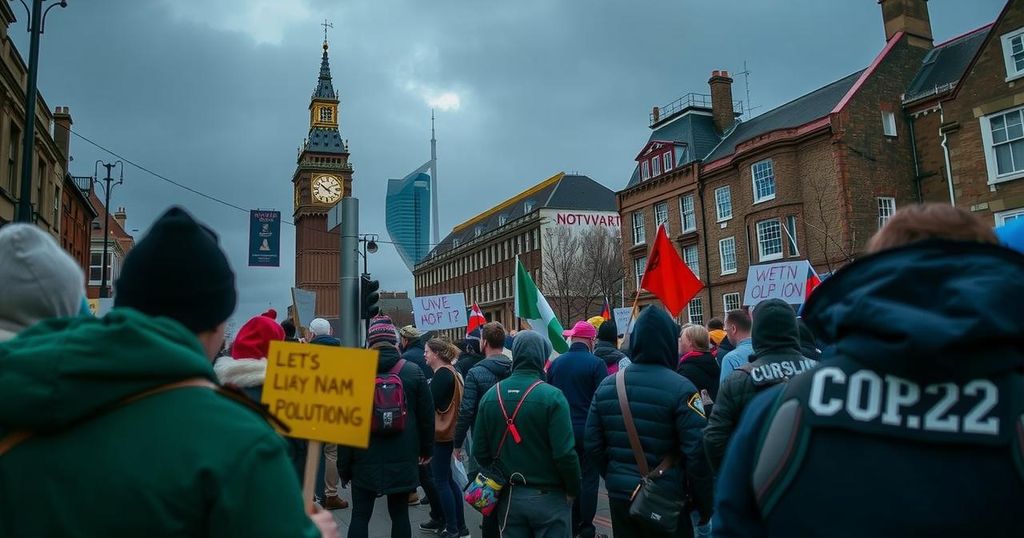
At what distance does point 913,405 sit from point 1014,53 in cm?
2478

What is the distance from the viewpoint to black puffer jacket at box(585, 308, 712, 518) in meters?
4.43

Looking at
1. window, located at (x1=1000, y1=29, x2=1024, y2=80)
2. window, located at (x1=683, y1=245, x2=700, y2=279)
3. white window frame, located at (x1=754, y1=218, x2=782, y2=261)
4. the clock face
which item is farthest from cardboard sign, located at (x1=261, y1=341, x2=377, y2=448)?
the clock face

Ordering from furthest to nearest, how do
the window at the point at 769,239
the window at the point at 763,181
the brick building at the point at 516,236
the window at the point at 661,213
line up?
the brick building at the point at 516,236 → the window at the point at 661,213 → the window at the point at 763,181 → the window at the point at 769,239

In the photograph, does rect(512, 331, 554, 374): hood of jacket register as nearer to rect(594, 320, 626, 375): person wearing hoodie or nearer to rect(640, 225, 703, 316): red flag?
rect(594, 320, 626, 375): person wearing hoodie

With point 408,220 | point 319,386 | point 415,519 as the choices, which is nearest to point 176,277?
point 319,386

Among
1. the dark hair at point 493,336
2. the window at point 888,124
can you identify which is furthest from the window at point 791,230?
the dark hair at point 493,336

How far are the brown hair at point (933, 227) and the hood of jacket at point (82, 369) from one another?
64.6 inches

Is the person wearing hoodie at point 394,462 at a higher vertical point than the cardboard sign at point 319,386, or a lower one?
lower

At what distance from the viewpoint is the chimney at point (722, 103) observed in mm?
37812

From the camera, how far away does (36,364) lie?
1335 mm

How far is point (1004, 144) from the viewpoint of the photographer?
20.8 meters

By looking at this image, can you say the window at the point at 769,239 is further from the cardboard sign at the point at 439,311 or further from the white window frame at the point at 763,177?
the cardboard sign at the point at 439,311

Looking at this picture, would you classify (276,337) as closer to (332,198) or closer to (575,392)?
(575,392)

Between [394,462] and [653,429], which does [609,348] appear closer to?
[394,462]
